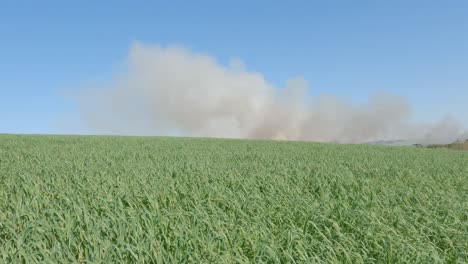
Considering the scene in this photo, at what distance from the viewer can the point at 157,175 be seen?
10.0 m

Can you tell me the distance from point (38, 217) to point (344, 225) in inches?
167

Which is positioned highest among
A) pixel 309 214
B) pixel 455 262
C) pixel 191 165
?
pixel 191 165

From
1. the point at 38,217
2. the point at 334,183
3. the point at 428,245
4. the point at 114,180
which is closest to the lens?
the point at 428,245

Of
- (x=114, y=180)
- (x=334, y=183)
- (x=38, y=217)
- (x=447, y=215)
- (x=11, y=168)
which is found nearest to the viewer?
(x=38, y=217)

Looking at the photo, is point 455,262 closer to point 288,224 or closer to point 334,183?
point 288,224

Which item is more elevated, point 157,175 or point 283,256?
point 157,175

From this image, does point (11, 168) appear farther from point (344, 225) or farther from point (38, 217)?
point (344, 225)

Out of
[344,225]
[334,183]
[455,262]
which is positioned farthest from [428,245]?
[334,183]

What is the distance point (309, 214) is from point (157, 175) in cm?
474

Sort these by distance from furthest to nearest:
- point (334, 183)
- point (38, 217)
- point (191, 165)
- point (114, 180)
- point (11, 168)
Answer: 1. point (191, 165)
2. point (11, 168)
3. point (334, 183)
4. point (114, 180)
5. point (38, 217)

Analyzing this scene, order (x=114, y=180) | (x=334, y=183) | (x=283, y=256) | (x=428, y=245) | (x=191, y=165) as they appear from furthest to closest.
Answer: (x=191, y=165) < (x=334, y=183) < (x=114, y=180) < (x=428, y=245) < (x=283, y=256)

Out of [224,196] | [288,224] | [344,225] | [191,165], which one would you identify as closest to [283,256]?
[288,224]

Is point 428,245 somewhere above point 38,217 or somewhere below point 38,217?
below

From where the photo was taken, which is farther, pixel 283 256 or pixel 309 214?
pixel 309 214
